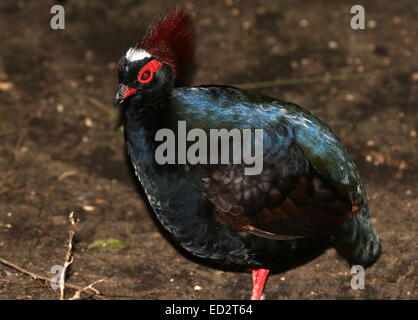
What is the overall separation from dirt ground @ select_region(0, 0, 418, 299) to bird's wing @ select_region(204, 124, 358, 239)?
75 cm

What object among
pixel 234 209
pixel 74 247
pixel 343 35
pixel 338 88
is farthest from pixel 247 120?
pixel 343 35

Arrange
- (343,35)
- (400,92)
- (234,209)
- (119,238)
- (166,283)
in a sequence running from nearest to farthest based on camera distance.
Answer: (234,209) → (166,283) → (119,238) → (400,92) → (343,35)

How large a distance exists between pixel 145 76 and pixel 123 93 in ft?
0.59

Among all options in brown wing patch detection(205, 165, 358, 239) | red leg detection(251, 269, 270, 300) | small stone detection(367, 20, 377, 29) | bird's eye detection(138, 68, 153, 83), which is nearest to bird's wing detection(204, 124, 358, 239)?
Answer: brown wing patch detection(205, 165, 358, 239)

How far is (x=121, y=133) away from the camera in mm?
6547

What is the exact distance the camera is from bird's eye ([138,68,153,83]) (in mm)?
4578

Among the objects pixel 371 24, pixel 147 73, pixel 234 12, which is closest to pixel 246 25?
pixel 234 12

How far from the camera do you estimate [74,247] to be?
5.36 m

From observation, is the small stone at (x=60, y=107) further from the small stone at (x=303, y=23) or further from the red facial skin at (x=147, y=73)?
the small stone at (x=303, y=23)

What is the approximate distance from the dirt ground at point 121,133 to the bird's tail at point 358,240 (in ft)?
0.81

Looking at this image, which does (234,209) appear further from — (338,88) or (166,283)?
(338,88)

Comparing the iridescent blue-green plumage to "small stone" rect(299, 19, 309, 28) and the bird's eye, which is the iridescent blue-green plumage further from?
"small stone" rect(299, 19, 309, 28)

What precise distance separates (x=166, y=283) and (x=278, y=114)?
149 cm

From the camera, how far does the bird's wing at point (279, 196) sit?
442 cm
